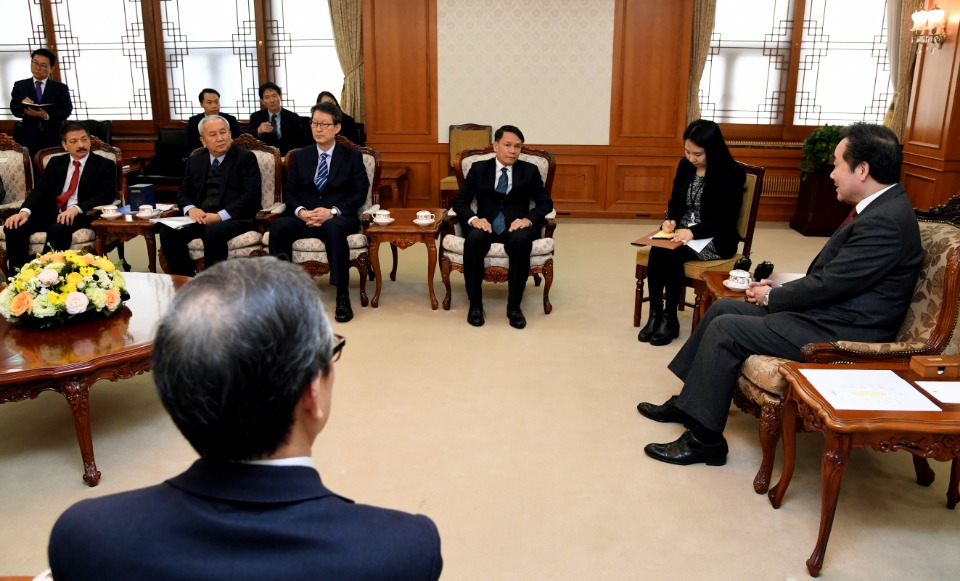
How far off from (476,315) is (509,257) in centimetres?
41

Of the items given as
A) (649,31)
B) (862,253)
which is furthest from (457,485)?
(649,31)

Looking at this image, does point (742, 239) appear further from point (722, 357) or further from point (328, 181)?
point (328, 181)

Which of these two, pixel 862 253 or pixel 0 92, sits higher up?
pixel 0 92

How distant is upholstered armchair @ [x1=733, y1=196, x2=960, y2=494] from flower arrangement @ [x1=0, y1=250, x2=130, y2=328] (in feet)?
8.61

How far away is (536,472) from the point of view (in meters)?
2.87

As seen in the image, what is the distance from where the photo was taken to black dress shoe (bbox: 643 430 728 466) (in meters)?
2.93

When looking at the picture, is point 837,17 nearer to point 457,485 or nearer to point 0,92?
point 457,485

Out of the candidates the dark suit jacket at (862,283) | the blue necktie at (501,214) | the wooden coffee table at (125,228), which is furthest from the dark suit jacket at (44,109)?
the dark suit jacket at (862,283)

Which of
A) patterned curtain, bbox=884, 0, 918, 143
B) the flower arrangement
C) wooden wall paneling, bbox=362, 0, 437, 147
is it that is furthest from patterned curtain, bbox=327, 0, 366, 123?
patterned curtain, bbox=884, 0, 918, 143

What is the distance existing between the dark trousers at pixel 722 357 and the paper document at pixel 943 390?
0.48 meters

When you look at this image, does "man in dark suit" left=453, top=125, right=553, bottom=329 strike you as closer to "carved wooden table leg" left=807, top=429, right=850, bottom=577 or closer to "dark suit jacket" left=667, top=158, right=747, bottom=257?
"dark suit jacket" left=667, top=158, right=747, bottom=257

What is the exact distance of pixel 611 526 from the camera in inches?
99.3

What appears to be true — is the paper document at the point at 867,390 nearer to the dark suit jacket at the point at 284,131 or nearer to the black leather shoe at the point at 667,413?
the black leather shoe at the point at 667,413

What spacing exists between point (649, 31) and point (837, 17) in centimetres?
187
